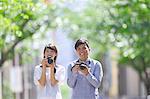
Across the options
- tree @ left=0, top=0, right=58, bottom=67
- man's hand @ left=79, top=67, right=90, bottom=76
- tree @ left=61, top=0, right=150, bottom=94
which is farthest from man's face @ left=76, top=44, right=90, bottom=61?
tree @ left=61, top=0, right=150, bottom=94

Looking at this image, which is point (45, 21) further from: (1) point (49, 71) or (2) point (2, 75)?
(1) point (49, 71)

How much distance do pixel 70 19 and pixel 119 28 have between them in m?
3.17

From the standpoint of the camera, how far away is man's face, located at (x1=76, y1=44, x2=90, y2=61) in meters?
7.54

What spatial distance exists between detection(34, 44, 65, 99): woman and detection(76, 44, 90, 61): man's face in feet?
1.17

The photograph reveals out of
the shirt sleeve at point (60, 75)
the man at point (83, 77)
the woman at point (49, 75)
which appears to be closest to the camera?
the man at point (83, 77)

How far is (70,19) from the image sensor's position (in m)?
16.5

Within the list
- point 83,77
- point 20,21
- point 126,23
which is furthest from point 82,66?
point 126,23

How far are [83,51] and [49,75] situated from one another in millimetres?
619

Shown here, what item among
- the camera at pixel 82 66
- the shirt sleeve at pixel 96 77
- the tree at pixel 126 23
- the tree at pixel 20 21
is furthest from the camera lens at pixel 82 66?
the tree at pixel 126 23

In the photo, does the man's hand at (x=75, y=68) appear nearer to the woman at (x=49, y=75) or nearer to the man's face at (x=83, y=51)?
the man's face at (x=83, y=51)

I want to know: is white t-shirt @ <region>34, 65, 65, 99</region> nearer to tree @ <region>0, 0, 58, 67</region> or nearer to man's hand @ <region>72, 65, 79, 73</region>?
man's hand @ <region>72, 65, 79, 73</region>

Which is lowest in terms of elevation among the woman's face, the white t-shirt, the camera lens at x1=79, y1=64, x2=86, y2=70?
the white t-shirt

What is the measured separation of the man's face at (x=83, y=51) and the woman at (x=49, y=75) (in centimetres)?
36

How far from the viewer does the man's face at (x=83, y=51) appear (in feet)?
24.7
